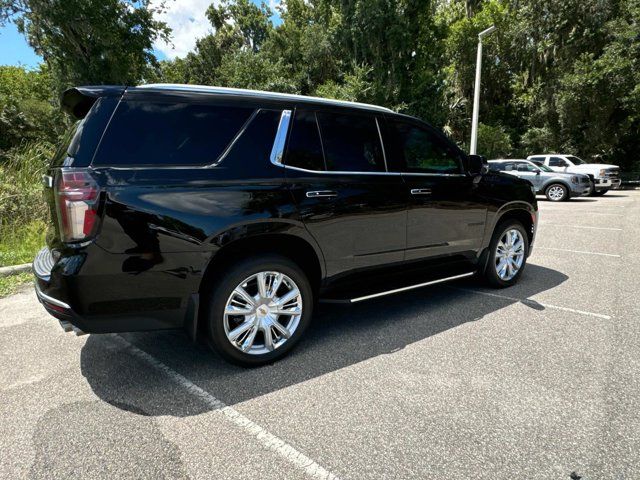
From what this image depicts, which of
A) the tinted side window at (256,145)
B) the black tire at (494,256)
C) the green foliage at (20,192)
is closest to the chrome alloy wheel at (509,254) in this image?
the black tire at (494,256)

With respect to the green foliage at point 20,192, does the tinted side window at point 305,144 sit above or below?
above

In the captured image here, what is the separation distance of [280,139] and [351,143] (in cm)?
70

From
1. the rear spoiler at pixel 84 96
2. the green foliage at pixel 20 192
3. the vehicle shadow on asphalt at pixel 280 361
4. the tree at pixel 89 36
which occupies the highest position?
the tree at pixel 89 36

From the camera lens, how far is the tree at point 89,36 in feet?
53.6

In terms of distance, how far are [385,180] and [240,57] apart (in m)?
28.7

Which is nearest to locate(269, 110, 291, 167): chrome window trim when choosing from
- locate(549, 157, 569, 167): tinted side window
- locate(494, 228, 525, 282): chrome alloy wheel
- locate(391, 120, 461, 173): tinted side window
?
locate(391, 120, 461, 173): tinted side window

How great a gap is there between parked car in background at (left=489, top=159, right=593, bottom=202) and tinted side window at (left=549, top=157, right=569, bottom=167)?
0.84 metres

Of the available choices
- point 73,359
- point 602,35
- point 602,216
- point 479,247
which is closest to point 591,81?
point 602,35

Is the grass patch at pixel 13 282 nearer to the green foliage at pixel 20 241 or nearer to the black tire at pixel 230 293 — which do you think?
the green foliage at pixel 20 241

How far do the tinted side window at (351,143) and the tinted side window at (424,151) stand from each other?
30cm

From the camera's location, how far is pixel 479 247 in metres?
4.60

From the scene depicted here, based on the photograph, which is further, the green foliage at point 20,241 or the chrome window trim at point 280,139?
the green foliage at point 20,241

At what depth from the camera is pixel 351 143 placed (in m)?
3.56

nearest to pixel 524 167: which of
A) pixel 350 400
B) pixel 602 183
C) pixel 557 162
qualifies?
pixel 557 162
